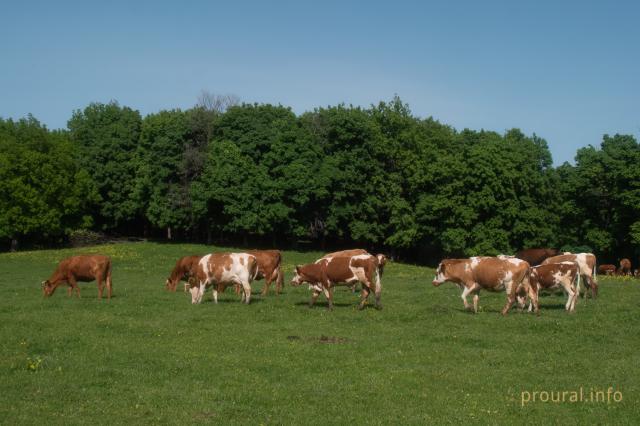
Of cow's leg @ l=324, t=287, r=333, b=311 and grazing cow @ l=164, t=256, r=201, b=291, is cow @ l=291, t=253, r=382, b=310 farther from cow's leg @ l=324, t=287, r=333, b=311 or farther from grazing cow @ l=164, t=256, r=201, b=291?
grazing cow @ l=164, t=256, r=201, b=291

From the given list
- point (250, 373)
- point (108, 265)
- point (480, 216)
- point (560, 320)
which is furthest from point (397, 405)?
point (480, 216)

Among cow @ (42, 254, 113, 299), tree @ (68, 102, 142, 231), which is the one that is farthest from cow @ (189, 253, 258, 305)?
tree @ (68, 102, 142, 231)

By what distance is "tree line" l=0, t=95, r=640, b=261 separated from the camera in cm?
6228

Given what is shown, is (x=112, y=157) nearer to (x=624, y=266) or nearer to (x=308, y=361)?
(x=624, y=266)

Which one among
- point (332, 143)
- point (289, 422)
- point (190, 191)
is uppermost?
point (332, 143)

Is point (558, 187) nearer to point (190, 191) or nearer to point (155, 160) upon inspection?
point (190, 191)

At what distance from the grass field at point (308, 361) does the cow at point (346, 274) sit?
687 mm

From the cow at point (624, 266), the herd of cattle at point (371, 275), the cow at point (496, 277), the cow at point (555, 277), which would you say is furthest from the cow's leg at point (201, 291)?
the cow at point (624, 266)

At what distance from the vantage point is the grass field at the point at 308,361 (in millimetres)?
12758

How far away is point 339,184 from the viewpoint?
230 feet

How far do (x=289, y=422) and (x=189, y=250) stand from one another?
183 ft

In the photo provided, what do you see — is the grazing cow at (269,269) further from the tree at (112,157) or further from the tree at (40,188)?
the tree at (112,157)

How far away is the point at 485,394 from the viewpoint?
1382cm

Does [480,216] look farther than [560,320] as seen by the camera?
Yes
